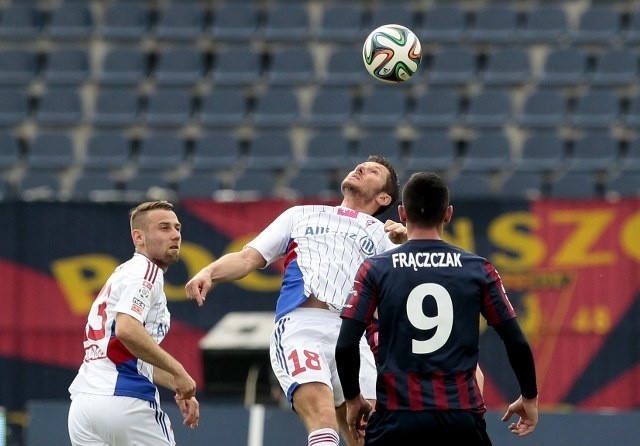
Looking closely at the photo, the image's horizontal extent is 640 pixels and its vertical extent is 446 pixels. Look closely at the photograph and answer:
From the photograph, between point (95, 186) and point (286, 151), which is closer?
point (95, 186)

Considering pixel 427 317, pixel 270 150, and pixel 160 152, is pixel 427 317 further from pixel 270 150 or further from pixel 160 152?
pixel 160 152

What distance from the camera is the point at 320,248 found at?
275 inches

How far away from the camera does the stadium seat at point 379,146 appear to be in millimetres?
16688

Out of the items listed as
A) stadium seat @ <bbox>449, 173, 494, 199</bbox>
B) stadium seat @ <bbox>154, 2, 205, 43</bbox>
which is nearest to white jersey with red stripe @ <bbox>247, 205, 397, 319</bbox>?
stadium seat @ <bbox>449, 173, 494, 199</bbox>

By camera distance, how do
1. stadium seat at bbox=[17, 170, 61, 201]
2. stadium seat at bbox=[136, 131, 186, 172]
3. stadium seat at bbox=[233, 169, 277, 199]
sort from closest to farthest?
stadium seat at bbox=[233, 169, 277, 199] → stadium seat at bbox=[17, 170, 61, 201] → stadium seat at bbox=[136, 131, 186, 172]

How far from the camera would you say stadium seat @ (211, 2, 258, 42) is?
18.5 m

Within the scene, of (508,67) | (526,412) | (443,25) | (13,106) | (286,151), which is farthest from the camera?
(443,25)

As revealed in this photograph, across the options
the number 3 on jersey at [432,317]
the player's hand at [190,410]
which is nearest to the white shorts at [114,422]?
the player's hand at [190,410]

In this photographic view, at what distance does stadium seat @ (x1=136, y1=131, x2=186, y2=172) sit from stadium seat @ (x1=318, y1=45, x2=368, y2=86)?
7.79 feet

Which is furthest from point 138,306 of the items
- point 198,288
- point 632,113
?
point 632,113

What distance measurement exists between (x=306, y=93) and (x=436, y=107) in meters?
1.90

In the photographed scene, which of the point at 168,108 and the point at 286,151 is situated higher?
the point at 168,108

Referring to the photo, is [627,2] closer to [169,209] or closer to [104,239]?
[104,239]

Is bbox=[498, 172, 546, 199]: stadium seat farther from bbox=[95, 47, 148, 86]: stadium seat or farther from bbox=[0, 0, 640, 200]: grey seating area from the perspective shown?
bbox=[95, 47, 148, 86]: stadium seat
